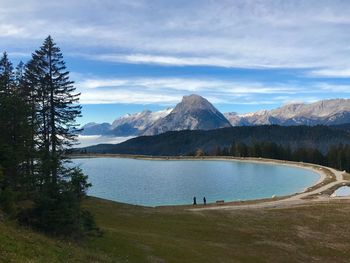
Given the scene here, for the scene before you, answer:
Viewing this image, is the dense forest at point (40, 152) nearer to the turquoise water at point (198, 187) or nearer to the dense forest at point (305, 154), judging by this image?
the turquoise water at point (198, 187)

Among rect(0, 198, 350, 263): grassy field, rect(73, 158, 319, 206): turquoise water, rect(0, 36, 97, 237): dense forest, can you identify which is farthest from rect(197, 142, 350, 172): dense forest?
rect(0, 36, 97, 237): dense forest

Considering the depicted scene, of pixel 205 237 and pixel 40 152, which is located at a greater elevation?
pixel 40 152

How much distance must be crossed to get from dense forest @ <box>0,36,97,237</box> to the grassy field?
2.31 meters

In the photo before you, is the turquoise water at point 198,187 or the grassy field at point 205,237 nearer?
the grassy field at point 205,237

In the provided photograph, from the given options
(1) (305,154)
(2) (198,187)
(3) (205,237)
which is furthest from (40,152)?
(1) (305,154)

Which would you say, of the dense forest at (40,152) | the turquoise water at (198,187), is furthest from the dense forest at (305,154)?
the dense forest at (40,152)

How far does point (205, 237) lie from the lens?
41.0 m

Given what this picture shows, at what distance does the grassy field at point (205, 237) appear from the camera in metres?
23.2

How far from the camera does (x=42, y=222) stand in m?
26.1

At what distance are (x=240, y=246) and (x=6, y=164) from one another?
22071 millimetres

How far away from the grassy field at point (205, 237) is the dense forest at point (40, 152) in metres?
2.31

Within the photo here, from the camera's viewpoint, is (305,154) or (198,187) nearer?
(198,187)

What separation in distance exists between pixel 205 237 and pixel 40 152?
17829 mm

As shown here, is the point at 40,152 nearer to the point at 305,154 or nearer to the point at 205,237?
the point at 205,237
